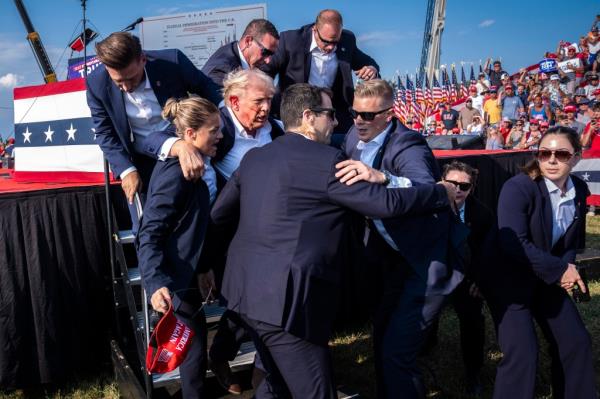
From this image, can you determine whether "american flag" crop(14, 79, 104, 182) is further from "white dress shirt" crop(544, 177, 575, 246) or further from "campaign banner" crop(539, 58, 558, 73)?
"campaign banner" crop(539, 58, 558, 73)

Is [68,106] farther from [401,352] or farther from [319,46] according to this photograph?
[401,352]

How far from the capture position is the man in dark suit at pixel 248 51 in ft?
12.3

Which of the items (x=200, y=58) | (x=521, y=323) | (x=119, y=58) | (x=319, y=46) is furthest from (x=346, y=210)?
(x=200, y=58)

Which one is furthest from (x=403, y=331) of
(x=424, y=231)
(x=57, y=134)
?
(x=57, y=134)

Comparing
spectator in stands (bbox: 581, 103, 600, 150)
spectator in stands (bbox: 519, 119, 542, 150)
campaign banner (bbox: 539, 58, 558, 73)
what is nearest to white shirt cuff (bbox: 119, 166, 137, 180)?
spectator in stands (bbox: 581, 103, 600, 150)

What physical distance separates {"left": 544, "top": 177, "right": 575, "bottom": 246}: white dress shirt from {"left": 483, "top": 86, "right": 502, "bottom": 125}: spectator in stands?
39.6 feet

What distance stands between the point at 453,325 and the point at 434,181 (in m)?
2.89

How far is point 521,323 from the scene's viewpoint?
2.80m

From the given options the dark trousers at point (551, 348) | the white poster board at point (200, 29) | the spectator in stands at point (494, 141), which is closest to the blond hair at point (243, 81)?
the dark trousers at point (551, 348)

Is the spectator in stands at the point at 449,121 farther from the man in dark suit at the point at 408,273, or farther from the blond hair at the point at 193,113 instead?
the blond hair at the point at 193,113

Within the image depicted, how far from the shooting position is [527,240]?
2.85 m

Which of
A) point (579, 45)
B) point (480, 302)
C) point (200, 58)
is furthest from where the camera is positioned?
point (579, 45)

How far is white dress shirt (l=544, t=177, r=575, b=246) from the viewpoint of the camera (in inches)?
116

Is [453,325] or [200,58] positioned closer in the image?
[453,325]
